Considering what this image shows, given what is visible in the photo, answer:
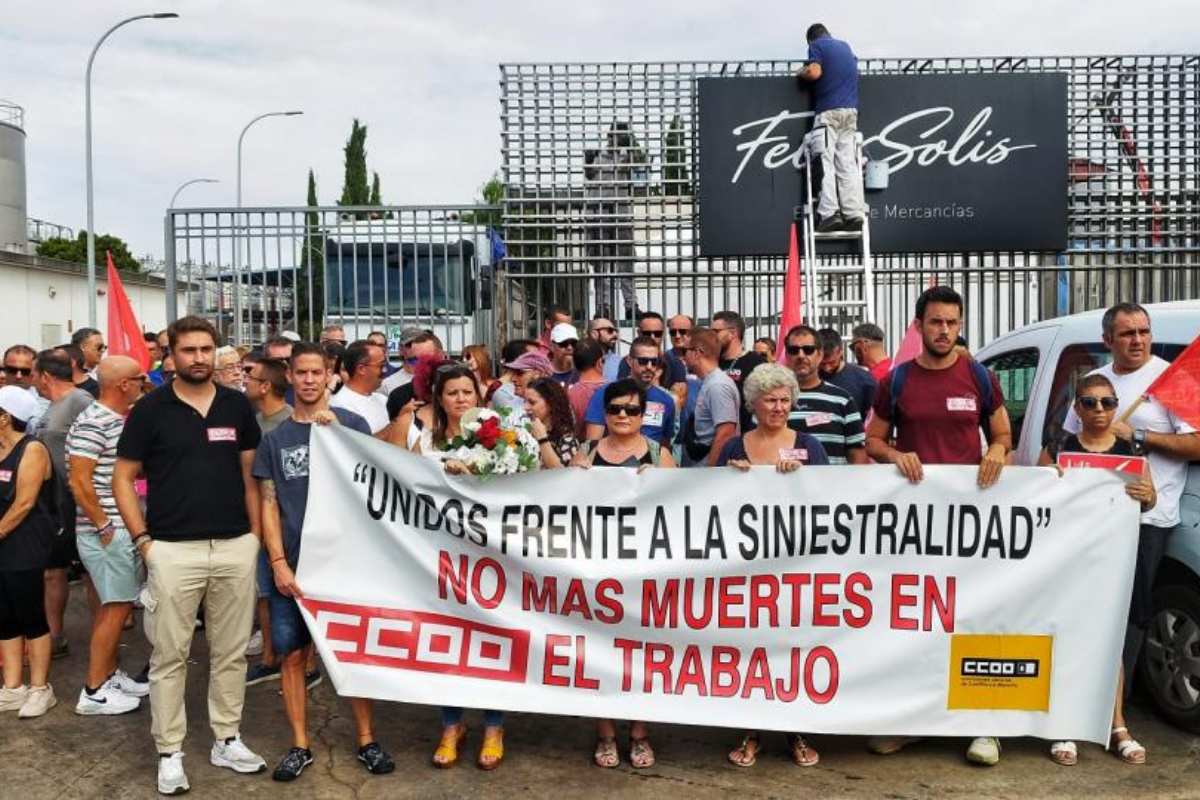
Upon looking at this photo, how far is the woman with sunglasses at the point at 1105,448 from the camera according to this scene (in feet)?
15.3

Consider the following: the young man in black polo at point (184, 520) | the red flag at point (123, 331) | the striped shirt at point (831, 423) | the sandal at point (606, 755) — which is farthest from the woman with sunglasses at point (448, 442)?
the red flag at point (123, 331)

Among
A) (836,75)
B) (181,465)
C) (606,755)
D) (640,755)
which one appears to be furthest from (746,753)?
(836,75)

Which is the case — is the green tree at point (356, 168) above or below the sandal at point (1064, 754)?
above

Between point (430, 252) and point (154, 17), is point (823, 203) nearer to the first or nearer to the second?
point (430, 252)

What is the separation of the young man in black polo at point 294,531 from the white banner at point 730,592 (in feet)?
0.27

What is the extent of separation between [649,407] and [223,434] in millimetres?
Answer: 2333

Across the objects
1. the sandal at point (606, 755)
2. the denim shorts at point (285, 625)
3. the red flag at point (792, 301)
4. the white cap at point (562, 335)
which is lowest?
the sandal at point (606, 755)

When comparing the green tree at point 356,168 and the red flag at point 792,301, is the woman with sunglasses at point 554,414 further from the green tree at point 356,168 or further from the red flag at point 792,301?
the green tree at point 356,168

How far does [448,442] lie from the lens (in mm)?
4859

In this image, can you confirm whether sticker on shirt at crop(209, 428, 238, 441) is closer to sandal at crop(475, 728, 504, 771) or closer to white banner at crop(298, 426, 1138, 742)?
white banner at crop(298, 426, 1138, 742)

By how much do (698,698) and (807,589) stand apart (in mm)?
670

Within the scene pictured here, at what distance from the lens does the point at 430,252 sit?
11328 mm

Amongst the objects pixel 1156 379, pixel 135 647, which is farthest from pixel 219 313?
pixel 1156 379

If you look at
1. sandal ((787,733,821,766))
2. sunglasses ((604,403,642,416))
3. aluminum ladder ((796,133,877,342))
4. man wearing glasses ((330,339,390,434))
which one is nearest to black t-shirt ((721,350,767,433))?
sunglasses ((604,403,642,416))
